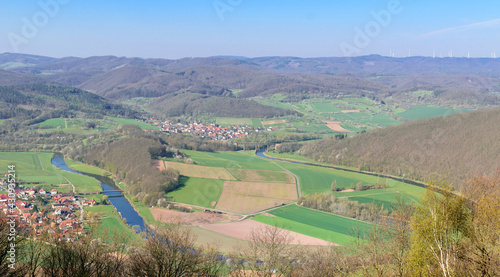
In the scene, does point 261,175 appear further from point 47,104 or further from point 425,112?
point 425,112

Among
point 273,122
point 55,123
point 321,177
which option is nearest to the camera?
point 321,177

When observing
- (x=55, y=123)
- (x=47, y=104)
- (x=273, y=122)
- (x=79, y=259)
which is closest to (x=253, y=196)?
(x=79, y=259)

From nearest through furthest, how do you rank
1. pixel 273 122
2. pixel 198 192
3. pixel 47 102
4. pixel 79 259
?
pixel 79 259 → pixel 198 192 → pixel 47 102 → pixel 273 122

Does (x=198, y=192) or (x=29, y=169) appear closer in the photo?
(x=198, y=192)

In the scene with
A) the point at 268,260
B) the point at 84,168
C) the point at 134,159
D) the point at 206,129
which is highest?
the point at 268,260

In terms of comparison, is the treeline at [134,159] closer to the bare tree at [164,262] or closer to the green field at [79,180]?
the green field at [79,180]

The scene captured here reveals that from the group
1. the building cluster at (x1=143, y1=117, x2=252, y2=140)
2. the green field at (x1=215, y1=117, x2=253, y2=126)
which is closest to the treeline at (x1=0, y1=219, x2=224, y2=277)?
the building cluster at (x1=143, y1=117, x2=252, y2=140)

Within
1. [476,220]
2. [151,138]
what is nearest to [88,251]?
[476,220]

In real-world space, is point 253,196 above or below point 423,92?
below
